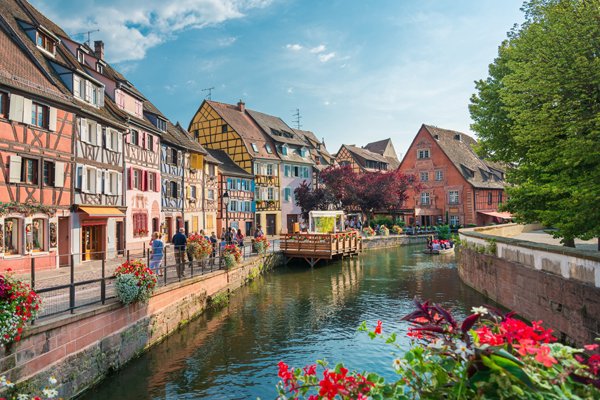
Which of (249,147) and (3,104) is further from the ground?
(249,147)

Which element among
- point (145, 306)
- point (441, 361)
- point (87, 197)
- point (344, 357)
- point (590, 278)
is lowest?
point (344, 357)

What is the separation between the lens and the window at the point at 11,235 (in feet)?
46.9

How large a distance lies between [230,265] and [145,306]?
292 inches

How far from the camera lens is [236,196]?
38.4 meters

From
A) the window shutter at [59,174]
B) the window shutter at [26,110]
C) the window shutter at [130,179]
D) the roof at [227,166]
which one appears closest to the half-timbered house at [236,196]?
the roof at [227,166]

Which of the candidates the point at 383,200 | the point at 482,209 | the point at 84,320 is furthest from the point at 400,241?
the point at 84,320

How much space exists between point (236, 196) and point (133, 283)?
2935cm

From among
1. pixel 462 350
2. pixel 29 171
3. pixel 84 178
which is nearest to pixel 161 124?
pixel 84 178

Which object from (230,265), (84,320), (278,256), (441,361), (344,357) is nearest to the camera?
(441,361)

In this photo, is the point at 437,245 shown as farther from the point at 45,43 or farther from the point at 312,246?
the point at 45,43

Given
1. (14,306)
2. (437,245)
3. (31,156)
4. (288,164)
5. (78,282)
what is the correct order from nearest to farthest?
(14,306) < (78,282) < (31,156) < (437,245) < (288,164)

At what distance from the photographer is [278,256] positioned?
26.4 metres

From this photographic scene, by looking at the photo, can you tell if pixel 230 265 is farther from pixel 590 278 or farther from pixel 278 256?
pixel 590 278

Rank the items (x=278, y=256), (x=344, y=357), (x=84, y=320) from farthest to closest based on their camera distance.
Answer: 1. (x=278, y=256)
2. (x=344, y=357)
3. (x=84, y=320)
